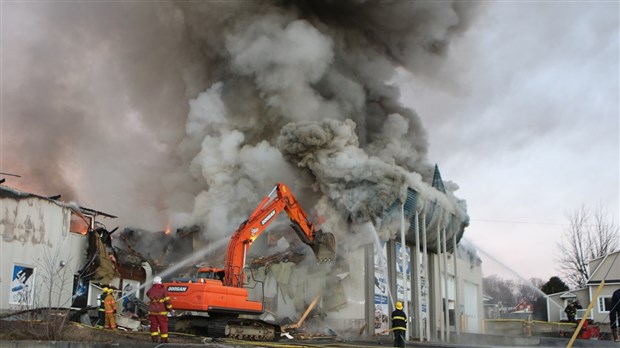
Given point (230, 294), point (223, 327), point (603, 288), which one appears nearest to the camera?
point (223, 327)

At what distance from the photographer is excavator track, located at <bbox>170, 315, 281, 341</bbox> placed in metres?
13.1

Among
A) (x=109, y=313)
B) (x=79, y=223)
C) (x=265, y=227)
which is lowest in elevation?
(x=109, y=313)

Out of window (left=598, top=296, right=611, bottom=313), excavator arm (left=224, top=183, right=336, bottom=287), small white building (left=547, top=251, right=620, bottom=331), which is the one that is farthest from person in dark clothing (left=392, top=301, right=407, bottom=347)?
window (left=598, top=296, right=611, bottom=313)

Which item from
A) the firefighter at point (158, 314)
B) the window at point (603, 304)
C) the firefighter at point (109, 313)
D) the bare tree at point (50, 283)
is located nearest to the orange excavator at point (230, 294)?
the firefighter at point (109, 313)

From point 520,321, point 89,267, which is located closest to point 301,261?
point 89,267

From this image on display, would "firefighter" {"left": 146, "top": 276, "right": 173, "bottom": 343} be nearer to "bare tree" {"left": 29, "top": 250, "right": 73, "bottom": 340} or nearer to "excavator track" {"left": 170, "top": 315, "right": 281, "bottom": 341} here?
"excavator track" {"left": 170, "top": 315, "right": 281, "bottom": 341}

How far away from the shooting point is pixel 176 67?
25.1 meters

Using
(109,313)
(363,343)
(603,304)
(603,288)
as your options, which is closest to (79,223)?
(109,313)

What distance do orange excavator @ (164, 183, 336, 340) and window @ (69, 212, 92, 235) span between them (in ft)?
21.0

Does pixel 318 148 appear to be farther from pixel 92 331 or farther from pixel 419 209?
pixel 92 331

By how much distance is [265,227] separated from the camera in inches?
604

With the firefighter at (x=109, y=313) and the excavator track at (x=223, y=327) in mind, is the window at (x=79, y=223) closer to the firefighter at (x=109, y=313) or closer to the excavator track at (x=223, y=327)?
the firefighter at (x=109, y=313)

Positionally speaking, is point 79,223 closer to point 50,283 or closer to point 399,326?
point 50,283

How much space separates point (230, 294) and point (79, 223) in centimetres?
799
